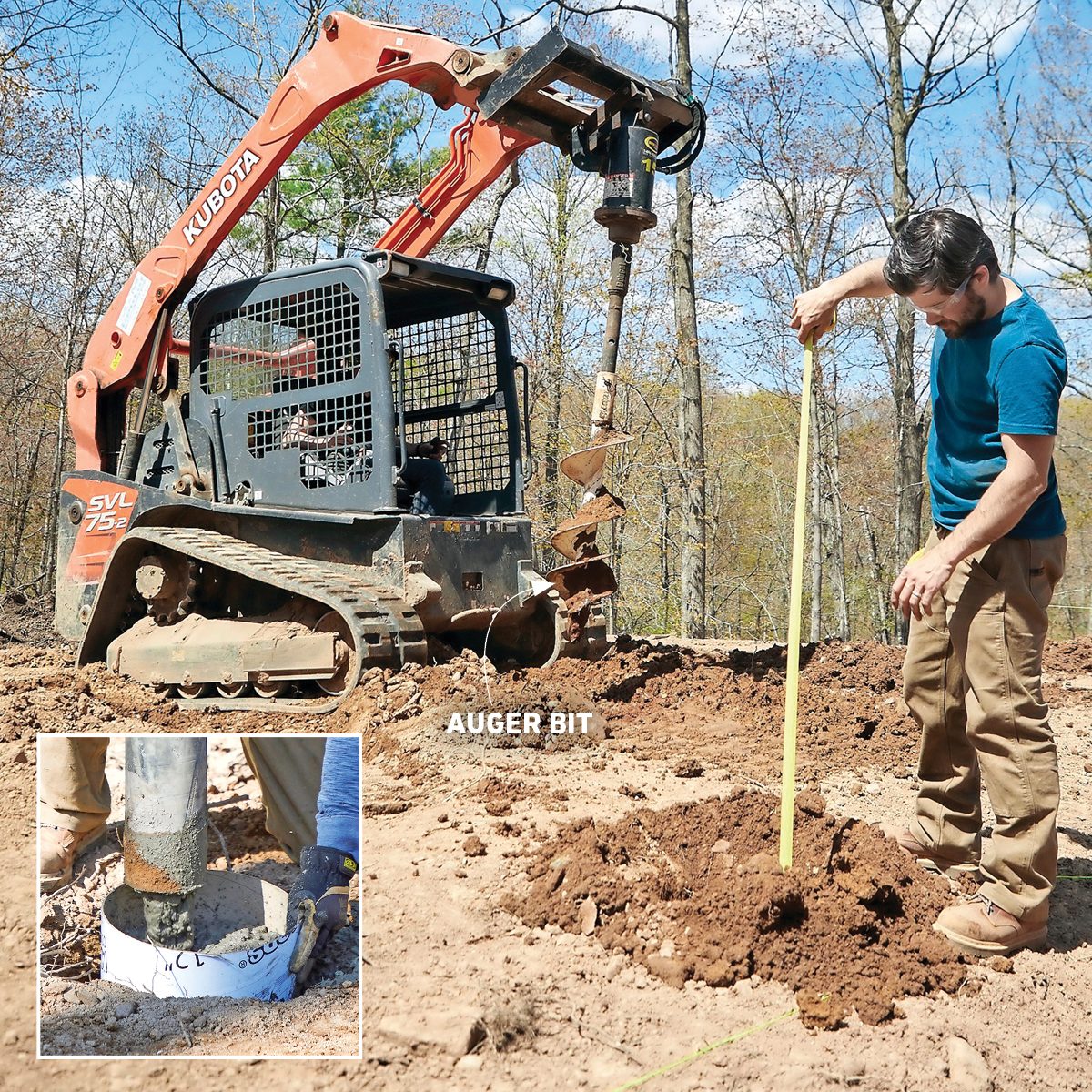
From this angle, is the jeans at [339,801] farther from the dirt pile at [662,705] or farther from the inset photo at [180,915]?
the dirt pile at [662,705]

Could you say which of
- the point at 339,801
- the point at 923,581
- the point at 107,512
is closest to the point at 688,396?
the point at 107,512

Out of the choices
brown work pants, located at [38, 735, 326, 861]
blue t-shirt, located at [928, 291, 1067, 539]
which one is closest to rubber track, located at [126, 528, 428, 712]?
brown work pants, located at [38, 735, 326, 861]

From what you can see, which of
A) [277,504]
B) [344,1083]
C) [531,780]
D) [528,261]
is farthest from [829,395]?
[344,1083]

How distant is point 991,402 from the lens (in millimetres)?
3127

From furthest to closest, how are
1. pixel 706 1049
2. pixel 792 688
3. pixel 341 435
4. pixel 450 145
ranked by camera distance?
1. pixel 450 145
2. pixel 341 435
3. pixel 792 688
4. pixel 706 1049

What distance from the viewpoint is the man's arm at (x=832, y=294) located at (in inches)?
137

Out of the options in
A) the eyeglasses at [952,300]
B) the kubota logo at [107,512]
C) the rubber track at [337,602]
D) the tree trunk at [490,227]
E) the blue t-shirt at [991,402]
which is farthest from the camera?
the tree trunk at [490,227]

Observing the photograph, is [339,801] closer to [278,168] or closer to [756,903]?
[756,903]

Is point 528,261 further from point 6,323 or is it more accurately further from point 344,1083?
point 344,1083

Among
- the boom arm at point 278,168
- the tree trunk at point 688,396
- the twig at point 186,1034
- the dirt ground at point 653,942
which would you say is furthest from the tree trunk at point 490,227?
the twig at point 186,1034

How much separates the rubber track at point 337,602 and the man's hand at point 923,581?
3.40 metres

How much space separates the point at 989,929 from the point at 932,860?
563 millimetres

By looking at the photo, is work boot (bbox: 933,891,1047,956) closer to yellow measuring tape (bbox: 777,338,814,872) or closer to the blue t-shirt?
yellow measuring tape (bbox: 777,338,814,872)

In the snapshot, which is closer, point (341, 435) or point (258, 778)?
point (258, 778)
